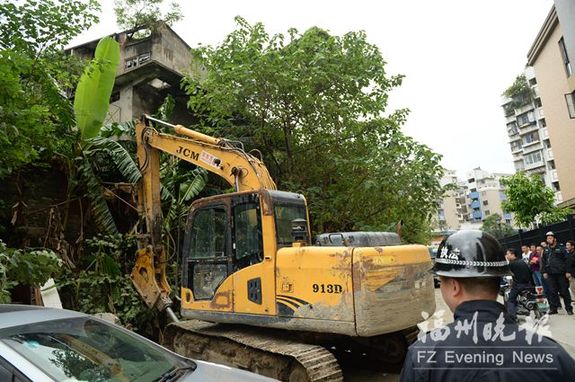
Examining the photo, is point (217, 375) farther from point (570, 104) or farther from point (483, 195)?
point (483, 195)

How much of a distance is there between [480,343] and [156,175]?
7342 millimetres

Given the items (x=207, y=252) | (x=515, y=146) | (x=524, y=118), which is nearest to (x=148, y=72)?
(x=207, y=252)

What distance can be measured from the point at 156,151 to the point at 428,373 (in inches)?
294

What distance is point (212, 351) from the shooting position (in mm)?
5953

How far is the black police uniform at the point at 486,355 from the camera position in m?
1.38

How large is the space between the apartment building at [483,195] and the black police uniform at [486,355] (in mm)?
97647

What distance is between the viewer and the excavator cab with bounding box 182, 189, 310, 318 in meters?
5.37

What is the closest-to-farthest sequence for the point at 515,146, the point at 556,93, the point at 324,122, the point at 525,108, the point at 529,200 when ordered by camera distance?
the point at 324,122 < the point at 556,93 < the point at 529,200 < the point at 525,108 < the point at 515,146

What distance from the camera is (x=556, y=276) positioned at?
9320 mm

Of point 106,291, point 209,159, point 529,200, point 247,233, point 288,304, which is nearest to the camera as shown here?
point 288,304

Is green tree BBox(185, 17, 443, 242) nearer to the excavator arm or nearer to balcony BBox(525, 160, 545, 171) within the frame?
the excavator arm

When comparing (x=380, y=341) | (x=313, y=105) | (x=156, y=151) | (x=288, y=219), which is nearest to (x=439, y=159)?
(x=313, y=105)

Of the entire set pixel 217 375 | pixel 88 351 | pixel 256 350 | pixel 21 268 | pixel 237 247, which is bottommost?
pixel 256 350

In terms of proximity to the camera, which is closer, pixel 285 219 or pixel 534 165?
pixel 285 219
